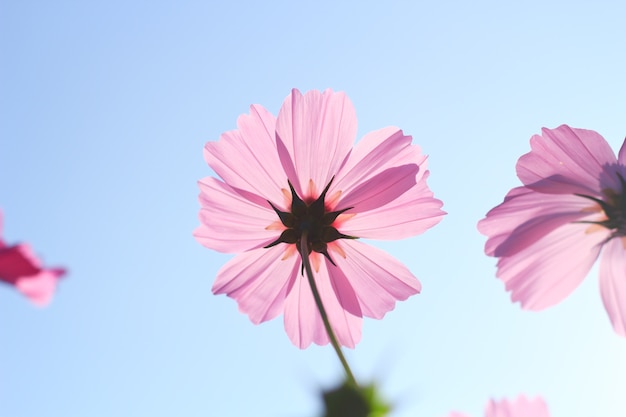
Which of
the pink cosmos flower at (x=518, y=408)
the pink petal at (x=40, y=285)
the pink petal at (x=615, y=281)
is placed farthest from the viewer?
the pink petal at (x=615, y=281)

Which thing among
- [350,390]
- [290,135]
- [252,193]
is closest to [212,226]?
[252,193]

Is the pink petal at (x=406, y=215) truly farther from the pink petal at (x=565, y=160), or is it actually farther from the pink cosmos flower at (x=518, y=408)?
the pink cosmos flower at (x=518, y=408)

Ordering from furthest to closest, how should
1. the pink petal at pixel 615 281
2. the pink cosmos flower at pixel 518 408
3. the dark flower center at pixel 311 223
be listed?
1. the dark flower center at pixel 311 223
2. the pink petal at pixel 615 281
3. the pink cosmos flower at pixel 518 408

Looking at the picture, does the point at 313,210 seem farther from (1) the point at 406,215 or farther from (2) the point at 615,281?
(2) the point at 615,281

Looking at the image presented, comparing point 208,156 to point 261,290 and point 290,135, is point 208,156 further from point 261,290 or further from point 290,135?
point 261,290

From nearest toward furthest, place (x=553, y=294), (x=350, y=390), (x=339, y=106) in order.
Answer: (x=350, y=390) → (x=553, y=294) → (x=339, y=106)

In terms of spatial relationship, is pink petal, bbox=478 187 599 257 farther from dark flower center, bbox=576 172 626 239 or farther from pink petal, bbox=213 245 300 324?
pink petal, bbox=213 245 300 324

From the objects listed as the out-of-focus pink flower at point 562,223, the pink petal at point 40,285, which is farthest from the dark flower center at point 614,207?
the pink petal at point 40,285
